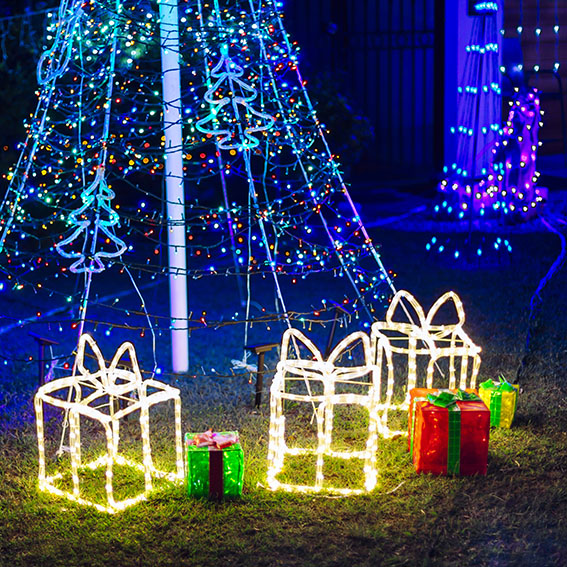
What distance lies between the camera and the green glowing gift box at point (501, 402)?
493 centimetres

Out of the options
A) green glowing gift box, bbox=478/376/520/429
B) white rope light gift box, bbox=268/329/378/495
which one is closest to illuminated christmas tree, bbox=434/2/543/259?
green glowing gift box, bbox=478/376/520/429

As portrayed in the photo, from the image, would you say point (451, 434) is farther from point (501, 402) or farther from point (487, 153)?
point (487, 153)

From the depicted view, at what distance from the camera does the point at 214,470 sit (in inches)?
163

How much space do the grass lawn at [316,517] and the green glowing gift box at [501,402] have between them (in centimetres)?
8

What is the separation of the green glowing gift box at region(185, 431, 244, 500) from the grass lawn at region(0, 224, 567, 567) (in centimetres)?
7

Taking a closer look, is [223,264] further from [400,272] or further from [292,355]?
[292,355]

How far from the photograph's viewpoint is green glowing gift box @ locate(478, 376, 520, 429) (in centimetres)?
493

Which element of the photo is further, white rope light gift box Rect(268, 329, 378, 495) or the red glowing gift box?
the red glowing gift box

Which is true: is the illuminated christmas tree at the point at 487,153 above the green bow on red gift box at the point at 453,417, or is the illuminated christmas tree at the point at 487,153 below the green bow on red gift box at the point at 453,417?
above

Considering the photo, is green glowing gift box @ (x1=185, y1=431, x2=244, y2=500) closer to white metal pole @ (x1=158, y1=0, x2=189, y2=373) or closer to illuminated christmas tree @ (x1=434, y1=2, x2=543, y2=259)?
white metal pole @ (x1=158, y1=0, x2=189, y2=373)

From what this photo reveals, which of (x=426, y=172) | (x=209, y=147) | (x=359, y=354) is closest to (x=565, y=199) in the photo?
(x=426, y=172)

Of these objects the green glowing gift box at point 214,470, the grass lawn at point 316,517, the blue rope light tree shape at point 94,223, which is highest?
the blue rope light tree shape at point 94,223

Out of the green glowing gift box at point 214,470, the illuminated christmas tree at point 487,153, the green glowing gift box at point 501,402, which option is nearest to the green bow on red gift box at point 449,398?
the green glowing gift box at point 501,402

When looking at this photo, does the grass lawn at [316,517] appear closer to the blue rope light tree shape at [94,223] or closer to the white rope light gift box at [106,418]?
the white rope light gift box at [106,418]
